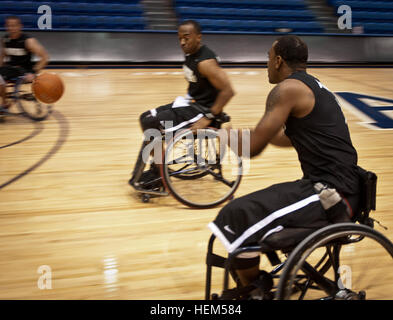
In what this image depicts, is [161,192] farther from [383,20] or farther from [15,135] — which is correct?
[383,20]

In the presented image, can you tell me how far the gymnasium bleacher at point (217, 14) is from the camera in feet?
31.3

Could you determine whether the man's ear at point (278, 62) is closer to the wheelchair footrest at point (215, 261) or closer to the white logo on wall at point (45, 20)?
the wheelchair footrest at point (215, 261)

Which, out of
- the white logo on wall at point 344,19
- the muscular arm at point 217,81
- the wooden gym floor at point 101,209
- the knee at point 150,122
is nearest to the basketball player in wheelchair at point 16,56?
the wooden gym floor at point 101,209

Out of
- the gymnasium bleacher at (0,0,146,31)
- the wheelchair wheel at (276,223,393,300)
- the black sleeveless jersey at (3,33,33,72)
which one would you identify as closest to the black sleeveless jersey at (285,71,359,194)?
the wheelchair wheel at (276,223,393,300)

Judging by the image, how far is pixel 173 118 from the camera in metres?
3.45

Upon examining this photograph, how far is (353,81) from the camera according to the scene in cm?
820

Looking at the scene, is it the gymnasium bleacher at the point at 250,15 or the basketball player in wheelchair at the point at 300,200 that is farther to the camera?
the gymnasium bleacher at the point at 250,15

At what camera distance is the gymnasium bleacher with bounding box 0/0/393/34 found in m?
9.55

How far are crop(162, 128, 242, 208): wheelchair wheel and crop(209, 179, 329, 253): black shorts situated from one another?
54.1 inches

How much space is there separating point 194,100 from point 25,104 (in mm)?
3384

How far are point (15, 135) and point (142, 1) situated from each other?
6541 millimetres

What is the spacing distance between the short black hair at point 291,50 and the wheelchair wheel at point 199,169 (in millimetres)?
1280

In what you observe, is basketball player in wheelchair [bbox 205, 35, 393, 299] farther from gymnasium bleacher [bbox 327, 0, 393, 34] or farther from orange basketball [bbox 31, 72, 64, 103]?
gymnasium bleacher [bbox 327, 0, 393, 34]
